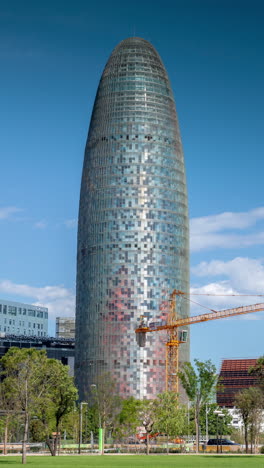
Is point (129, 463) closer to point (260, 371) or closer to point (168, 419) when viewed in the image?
point (260, 371)

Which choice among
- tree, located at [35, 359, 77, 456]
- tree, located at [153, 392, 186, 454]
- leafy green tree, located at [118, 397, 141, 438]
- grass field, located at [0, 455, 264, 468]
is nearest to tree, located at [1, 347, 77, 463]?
tree, located at [35, 359, 77, 456]

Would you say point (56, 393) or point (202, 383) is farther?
point (202, 383)

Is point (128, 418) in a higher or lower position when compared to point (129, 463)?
higher

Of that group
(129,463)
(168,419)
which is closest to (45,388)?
(129,463)

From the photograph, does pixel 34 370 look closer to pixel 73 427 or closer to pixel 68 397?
pixel 68 397

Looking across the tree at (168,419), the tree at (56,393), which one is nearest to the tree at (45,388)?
the tree at (56,393)

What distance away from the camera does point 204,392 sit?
140875 millimetres

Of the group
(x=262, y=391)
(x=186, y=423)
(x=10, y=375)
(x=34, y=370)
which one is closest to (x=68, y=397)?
(x=34, y=370)

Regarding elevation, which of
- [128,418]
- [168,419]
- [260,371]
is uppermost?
[260,371]

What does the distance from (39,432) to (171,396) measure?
125ft

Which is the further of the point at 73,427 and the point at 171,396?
the point at 73,427

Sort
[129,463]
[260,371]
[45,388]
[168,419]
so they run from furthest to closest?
[168,419] → [260,371] → [45,388] → [129,463]

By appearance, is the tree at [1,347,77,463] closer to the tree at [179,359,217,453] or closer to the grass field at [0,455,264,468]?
the grass field at [0,455,264,468]

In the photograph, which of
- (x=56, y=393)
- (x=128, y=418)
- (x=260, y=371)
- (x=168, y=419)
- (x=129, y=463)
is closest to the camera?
(x=129, y=463)
